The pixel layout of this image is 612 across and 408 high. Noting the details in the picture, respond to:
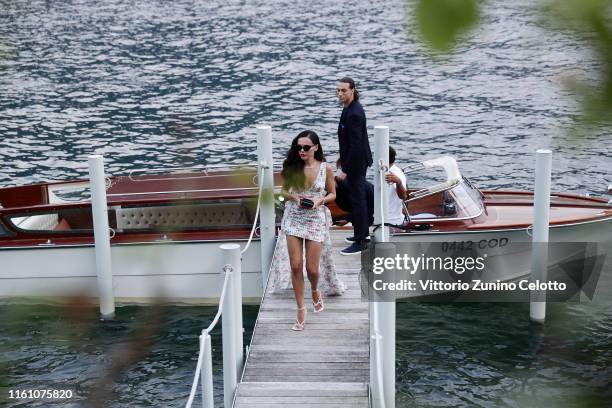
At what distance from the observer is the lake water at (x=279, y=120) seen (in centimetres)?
394

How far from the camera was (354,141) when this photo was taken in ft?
30.3

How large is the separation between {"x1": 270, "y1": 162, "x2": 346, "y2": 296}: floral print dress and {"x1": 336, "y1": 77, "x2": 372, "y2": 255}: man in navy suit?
880 millimetres

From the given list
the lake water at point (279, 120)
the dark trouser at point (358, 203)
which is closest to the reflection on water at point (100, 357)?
the lake water at point (279, 120)

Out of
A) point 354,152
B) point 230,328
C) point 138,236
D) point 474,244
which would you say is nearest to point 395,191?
point 354,152

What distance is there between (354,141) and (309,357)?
2.43 m

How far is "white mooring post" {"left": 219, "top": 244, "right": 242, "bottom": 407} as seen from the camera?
7020 mm

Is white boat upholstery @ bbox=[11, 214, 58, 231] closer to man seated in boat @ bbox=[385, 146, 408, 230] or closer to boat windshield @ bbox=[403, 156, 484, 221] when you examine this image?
man seated in boat @ bbox=[385, 146, 408, 230]

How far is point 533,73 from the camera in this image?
27.8m

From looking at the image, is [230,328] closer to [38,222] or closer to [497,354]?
[497,354]

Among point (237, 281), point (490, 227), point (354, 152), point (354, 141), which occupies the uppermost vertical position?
point (354, 141)

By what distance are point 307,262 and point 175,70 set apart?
22.7 metres

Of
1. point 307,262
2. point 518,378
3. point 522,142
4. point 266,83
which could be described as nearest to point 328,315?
point 307,262

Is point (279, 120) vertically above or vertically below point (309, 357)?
above

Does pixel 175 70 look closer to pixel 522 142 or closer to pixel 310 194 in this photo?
pixel 522 142
